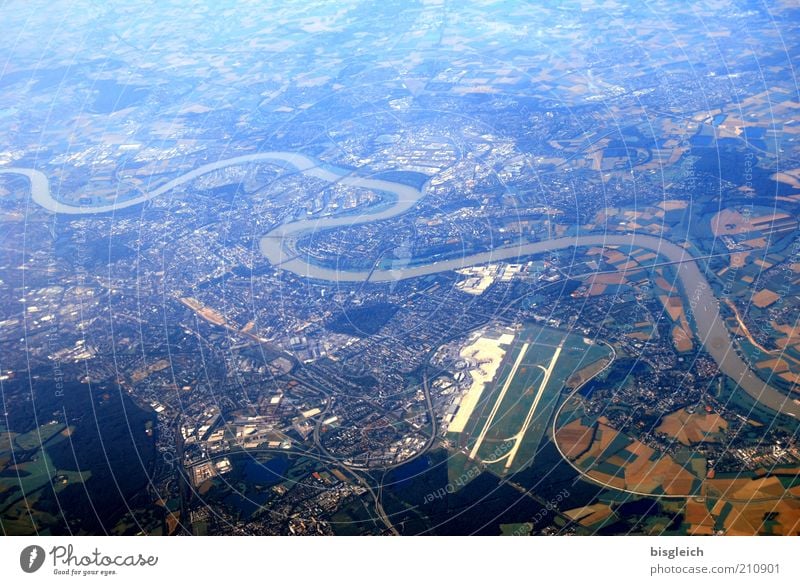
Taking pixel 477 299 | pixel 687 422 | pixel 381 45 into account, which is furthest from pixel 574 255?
pixel 381 45
